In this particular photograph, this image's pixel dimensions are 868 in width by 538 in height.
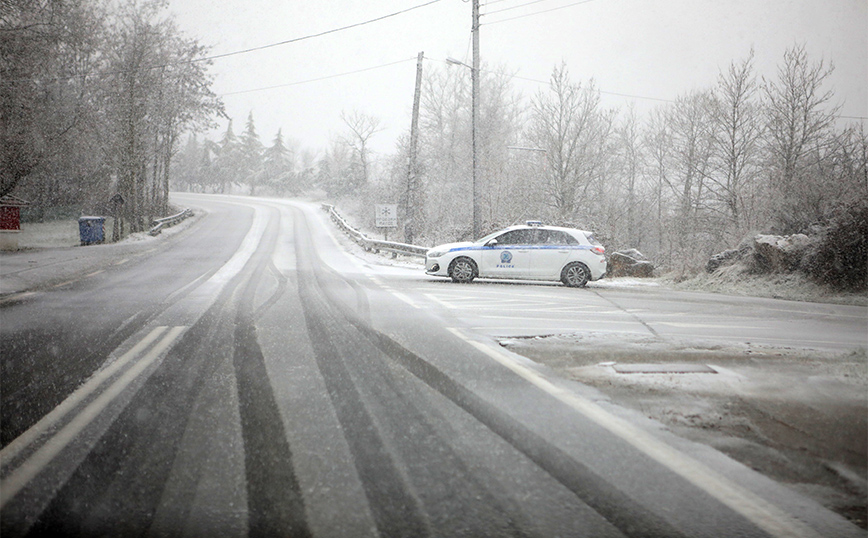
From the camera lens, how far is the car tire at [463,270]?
15.5m

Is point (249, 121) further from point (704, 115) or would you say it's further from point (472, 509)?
point (472, 509)

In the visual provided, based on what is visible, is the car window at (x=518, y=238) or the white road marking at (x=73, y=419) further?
the car window at (x=518, y=238)

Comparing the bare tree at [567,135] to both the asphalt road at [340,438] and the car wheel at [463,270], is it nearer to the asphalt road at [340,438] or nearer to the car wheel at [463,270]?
the car wheel at [463,270]

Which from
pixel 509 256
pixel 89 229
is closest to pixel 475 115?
pixel 509 256

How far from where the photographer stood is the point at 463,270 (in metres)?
15.5

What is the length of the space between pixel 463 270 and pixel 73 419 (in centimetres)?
1192

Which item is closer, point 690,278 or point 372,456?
point 372,456

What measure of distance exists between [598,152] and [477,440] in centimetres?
3138

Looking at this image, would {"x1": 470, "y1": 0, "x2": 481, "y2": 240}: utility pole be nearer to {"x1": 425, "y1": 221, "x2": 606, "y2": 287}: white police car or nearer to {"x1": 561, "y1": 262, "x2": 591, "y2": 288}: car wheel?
{"x1": 425, "y1": 221, "x2": 606, "y2": 287}: white police car

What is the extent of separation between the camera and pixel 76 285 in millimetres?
12812

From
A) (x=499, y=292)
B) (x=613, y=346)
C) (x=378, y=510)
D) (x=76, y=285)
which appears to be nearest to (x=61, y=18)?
(x=76, y=285)

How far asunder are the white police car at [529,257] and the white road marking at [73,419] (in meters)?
9.54

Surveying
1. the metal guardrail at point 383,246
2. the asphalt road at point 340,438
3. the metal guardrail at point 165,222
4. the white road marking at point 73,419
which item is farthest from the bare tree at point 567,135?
the white road marking at point 73,419

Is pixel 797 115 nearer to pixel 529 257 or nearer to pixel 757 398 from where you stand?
pixel 529 257
